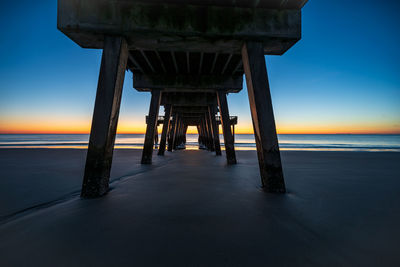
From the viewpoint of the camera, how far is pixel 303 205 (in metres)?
3.27

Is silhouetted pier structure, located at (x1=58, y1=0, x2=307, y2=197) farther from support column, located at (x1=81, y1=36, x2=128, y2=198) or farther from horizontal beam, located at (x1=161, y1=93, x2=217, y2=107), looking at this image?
horizontal beam, located at (x1=161, y1=93, x2=217, y2=107)

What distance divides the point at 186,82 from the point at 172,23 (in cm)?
481

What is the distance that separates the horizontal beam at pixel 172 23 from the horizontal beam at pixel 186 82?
4.28 meters

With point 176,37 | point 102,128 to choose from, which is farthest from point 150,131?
point 176,37

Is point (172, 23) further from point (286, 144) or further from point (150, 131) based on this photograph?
point (286, 144)

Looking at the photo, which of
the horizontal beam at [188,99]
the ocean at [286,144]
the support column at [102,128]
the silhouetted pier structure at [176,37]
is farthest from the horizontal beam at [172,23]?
the ocean at [286,144]

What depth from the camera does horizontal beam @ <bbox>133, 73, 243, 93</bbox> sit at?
8.78 metres

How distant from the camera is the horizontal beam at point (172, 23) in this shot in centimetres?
392

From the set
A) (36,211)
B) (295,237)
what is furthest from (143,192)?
(295,237)

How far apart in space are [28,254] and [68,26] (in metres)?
4.27

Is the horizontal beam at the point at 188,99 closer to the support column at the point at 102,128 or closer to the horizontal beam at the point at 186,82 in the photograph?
the horizontal beam at the point at 186,82

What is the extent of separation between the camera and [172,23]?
13.5 feet

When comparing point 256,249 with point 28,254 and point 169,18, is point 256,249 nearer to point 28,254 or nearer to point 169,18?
point 28,254

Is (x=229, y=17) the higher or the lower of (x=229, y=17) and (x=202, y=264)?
the higher
